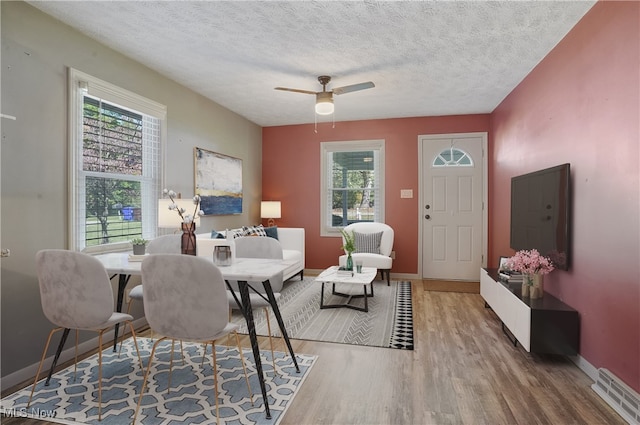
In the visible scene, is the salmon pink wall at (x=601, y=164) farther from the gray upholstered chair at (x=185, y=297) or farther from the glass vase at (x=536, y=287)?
the gray upholstered chair at (x=185, y=297)

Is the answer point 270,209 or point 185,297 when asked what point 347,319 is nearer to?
point 185,297

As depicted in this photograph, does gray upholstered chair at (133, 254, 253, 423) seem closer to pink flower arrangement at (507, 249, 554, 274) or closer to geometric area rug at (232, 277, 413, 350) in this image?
geometric area rug at (232, 277, 413, 350)

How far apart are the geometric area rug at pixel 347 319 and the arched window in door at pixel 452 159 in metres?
2.04

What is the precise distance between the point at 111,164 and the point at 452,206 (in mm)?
4511

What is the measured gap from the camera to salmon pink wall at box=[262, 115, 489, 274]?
5.62 m

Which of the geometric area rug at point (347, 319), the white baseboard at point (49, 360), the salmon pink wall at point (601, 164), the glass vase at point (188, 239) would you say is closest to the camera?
the salmon pink wall at point (601, 164)

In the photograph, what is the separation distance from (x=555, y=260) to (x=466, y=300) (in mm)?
1677

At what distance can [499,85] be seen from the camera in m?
4.11

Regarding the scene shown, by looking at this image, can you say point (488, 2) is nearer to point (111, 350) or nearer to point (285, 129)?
point (111, 350)

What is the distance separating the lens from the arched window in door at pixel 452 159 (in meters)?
5.48

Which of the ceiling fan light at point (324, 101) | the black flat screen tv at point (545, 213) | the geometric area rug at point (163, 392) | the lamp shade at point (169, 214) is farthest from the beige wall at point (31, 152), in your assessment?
the black flat screen tv at point (545, 213)

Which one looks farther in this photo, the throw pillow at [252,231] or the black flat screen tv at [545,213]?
the throw pillow at [252,231]

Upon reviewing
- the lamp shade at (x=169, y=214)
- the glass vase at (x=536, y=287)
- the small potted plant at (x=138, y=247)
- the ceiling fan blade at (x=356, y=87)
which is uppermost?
the ceiling fan blade at (x=356, y=87)

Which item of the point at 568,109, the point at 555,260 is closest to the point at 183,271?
the point at 555,260
